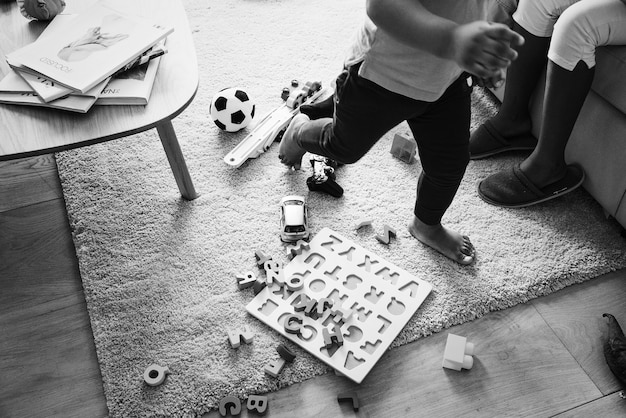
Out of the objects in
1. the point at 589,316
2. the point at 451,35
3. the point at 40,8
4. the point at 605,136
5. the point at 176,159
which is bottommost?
the point at 589,316

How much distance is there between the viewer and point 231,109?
4.61ft

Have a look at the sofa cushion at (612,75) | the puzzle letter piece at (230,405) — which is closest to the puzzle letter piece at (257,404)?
the puzzle letter piece at (230,405)

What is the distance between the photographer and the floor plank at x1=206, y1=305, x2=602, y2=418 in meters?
0.99

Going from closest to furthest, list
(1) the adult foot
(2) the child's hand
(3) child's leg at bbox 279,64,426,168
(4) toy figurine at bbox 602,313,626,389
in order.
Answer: (2) the child's hand → (3) child's leg at bbox 279,64,426,168 → (4) toy figurine at bbox 602,313,626,389 → (1) the adult foot

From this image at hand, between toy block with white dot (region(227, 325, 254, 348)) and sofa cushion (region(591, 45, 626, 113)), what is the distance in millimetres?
888

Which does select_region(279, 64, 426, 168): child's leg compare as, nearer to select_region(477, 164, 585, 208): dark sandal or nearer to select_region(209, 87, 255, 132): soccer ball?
select_region(209, 87, 255, 132): soccer ball

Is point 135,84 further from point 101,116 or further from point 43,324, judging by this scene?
point 43,324

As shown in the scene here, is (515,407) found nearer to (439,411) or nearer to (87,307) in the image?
(439,411)

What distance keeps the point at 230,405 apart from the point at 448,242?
57 cm

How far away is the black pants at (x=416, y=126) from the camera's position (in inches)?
35.8

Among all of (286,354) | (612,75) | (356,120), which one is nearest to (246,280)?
(286,354)

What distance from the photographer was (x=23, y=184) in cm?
135

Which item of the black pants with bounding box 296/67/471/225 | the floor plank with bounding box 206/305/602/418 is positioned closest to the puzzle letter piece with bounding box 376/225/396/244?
the black pants with bounding box 296/67/471/225

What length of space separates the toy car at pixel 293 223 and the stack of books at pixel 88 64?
1.27 feet
